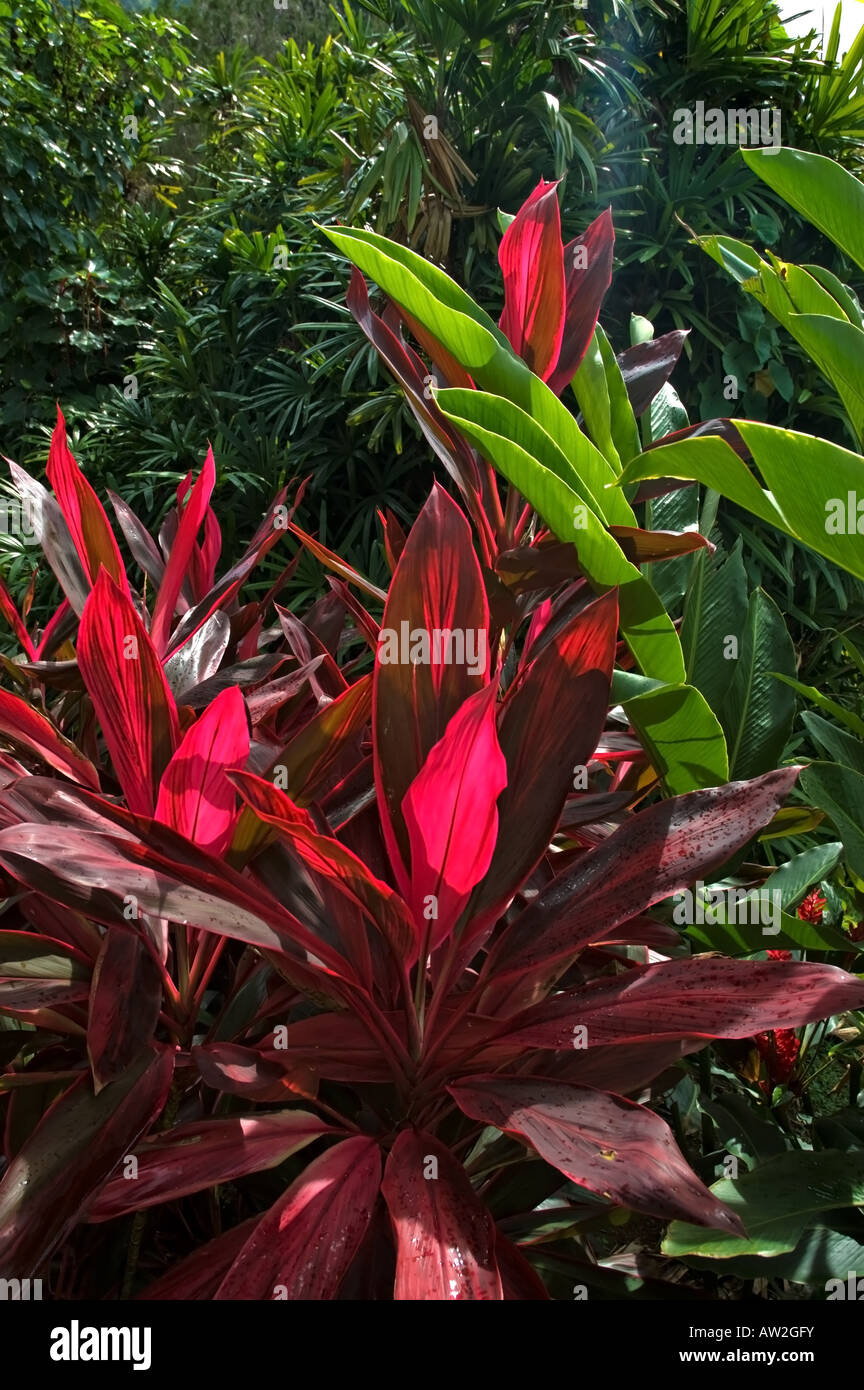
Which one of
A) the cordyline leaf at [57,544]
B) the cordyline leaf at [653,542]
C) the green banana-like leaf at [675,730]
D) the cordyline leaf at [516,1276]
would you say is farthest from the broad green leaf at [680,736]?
the cordyline leaf at [57,544]

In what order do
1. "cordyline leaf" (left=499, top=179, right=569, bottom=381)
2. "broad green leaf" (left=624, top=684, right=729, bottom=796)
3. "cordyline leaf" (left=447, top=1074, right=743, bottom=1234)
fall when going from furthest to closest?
"cordyline leaf" (left=499, top=179, right=569, bottom=381) → "broad green leaf" (left=624, top=684, right=729, bottom=796) → "cordyline leaf" (left=447, top=1074, right=743, bottom=1234)

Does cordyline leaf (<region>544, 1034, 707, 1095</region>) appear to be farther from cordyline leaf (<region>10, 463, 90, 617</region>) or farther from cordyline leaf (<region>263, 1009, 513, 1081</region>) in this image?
cordyline leaf (<region>10, 463, 90, 617</region>)

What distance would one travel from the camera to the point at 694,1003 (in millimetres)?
499

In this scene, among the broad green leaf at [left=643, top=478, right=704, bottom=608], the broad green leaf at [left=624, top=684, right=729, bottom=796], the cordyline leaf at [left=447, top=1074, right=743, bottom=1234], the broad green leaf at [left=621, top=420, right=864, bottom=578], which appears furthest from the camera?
the broad green leaf at [left=643, top=478, right=704, bottom=608]

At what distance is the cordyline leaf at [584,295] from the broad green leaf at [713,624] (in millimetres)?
186

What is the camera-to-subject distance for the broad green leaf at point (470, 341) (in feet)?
1.92

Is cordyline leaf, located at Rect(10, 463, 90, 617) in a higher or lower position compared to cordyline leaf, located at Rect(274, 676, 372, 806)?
higher

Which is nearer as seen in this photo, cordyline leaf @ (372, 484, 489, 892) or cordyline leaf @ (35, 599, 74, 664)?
cordyline leaf @ (372, 484, 489, 892)

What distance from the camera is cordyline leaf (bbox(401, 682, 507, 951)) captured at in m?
0.44

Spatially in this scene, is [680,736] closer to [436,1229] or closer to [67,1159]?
[436,1229]

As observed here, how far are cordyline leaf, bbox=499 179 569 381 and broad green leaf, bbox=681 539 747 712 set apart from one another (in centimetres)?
21

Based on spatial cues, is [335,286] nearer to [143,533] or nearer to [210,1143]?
[143,533]

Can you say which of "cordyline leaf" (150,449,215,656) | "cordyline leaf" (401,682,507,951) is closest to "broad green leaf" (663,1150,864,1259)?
"cordyline leaf" (401,682,507,951)
